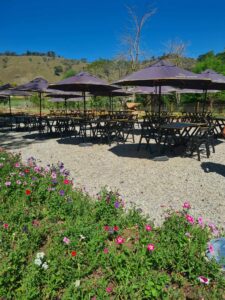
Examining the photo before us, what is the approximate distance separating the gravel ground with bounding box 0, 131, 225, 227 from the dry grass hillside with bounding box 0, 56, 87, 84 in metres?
83.8

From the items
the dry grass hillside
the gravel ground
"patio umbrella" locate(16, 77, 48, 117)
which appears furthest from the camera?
the dry grass hillside

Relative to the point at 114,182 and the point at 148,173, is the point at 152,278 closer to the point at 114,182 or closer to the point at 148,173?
the point at 114,182

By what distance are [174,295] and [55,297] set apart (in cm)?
93

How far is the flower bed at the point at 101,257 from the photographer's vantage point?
6.87 feet

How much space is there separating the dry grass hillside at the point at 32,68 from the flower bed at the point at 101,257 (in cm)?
8868

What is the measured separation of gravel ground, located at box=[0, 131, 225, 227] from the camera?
13.7 ft

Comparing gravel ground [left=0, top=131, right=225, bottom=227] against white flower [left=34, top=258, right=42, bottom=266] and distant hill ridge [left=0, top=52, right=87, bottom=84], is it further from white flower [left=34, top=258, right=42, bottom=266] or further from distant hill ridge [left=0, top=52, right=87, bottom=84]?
distant hill ridge [left=0, top=52, right=87, bottom=84]

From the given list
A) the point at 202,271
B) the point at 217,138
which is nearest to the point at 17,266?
the point at 202,271

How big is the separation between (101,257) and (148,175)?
3.38m

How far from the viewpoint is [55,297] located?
2096 millimetres

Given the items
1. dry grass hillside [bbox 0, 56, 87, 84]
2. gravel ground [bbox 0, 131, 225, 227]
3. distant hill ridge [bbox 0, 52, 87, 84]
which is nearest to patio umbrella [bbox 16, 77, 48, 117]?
gravel ground [bbox 0, 131, 225, 227]

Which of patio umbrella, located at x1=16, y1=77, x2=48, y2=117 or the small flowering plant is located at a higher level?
patio umbrella, located at x1=16, y1=77, x2=48, y2=117

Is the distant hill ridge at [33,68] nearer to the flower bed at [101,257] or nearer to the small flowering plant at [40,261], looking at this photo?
the flower bed at [101,257]

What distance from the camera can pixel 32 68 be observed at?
98812 mm
